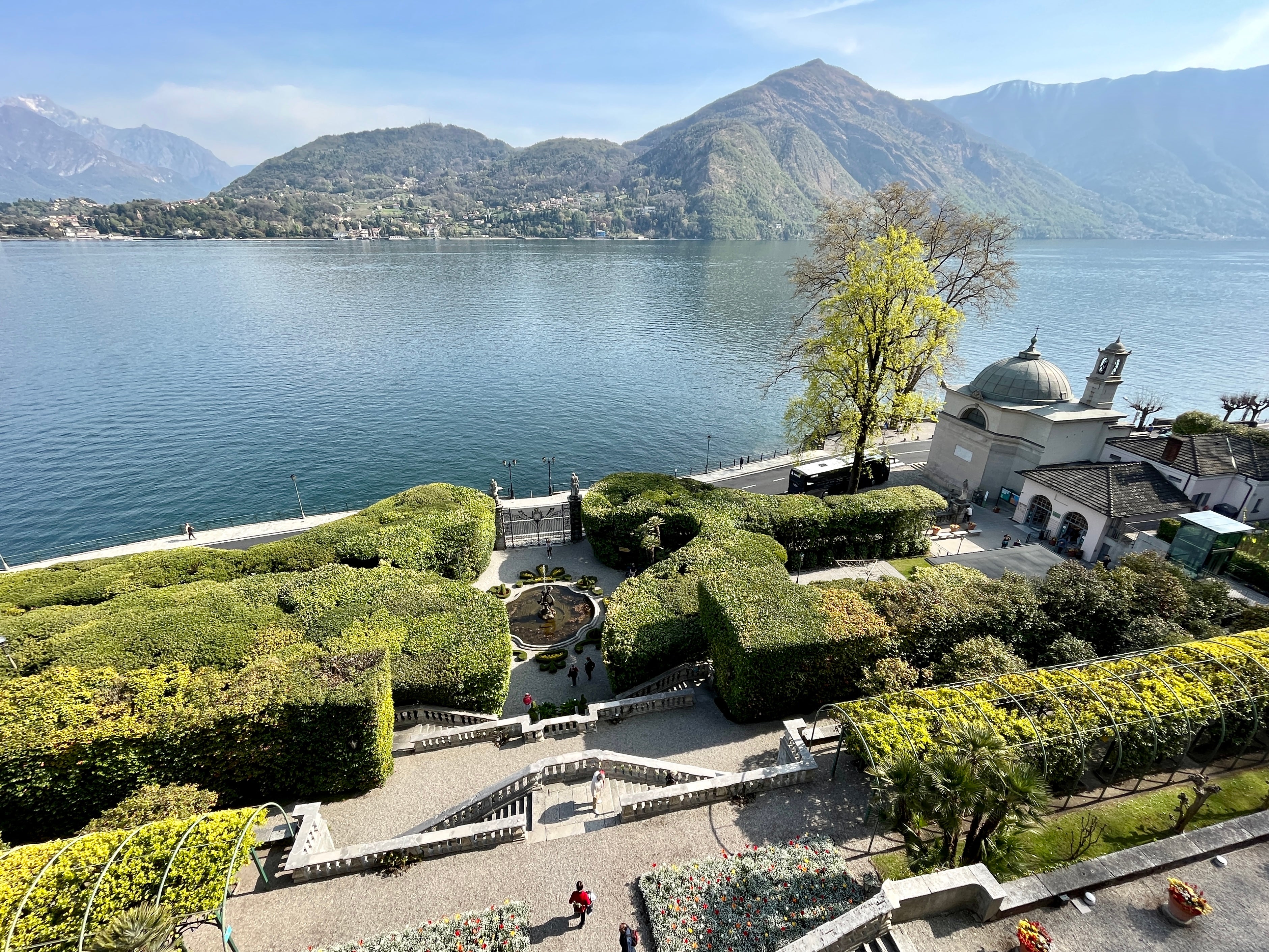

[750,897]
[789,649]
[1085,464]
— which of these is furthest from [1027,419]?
[750,897]

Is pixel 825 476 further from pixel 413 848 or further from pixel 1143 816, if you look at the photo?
pixel 413 848

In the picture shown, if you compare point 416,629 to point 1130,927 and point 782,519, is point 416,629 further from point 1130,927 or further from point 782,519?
point 1130,927

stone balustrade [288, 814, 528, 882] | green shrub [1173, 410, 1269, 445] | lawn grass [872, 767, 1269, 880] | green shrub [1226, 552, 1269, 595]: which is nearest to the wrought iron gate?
stone balustrade [288, 814, 528, 882]

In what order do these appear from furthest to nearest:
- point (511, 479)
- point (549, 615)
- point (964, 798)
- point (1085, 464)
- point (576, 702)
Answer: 1. point (511, 479)
2. point (1085, 464)
3. point (549, 615)
4. point (576, 702)
5. point (964, 798)

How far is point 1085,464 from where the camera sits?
137ft

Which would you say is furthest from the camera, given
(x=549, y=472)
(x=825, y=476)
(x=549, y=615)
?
(x=549, y=472)

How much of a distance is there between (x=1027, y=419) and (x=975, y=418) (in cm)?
372

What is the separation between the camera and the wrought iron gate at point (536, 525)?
40.8 meters

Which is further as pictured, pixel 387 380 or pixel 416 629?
pixel 387 380

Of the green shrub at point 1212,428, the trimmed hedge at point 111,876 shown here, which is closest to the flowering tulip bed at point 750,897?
the trimmed hedge at point 111,876

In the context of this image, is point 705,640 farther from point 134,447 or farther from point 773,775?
point 134,447

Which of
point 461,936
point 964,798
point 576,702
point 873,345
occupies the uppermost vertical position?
point 873,345

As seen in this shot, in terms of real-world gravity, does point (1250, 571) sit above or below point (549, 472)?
above

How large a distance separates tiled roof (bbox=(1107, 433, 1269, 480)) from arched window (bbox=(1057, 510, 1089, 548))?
7.95 metres
